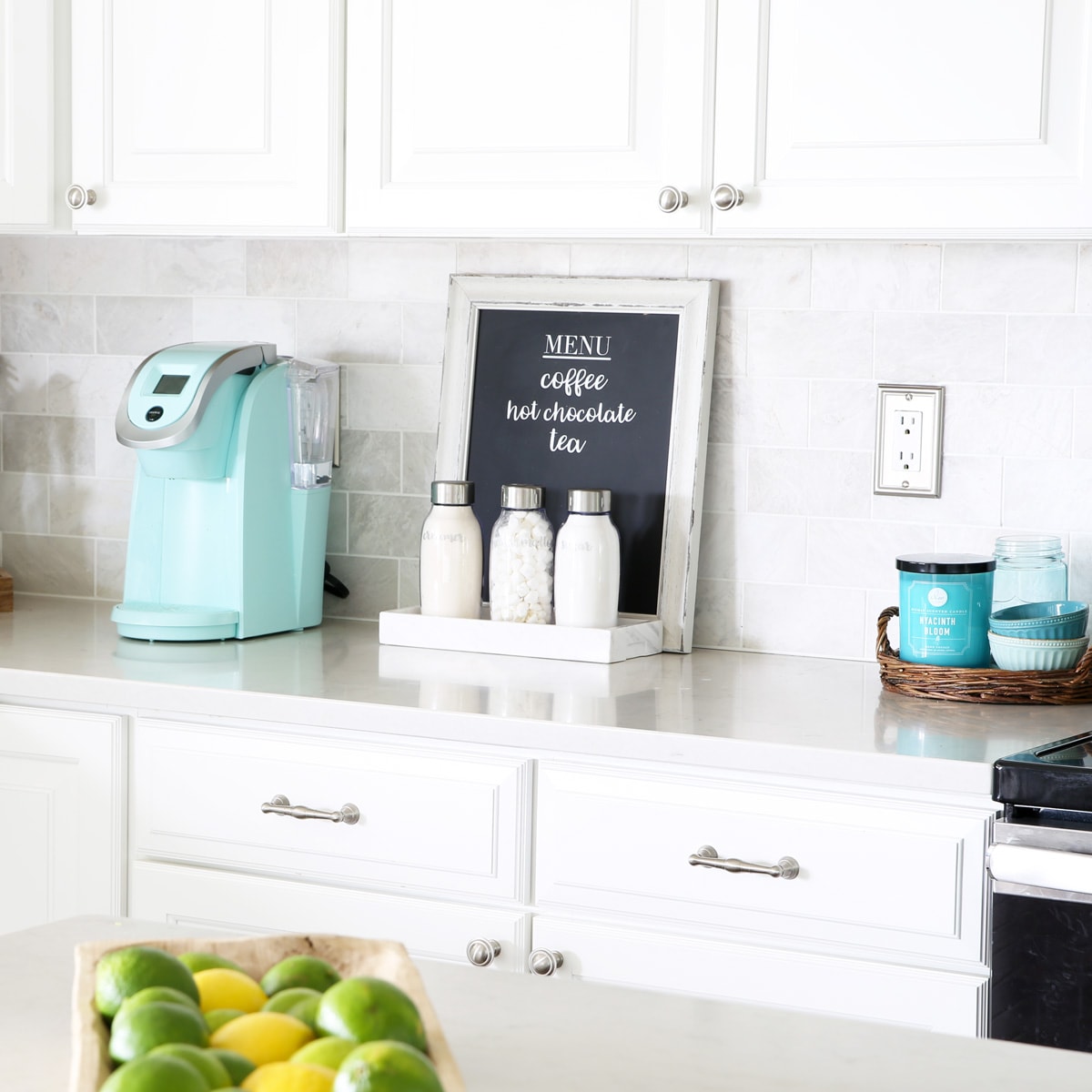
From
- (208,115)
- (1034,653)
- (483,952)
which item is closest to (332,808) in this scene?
(483,952)

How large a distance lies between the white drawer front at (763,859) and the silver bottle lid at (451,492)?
1.97ft

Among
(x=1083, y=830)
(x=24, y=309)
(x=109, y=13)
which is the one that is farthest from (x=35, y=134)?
(x=1083, y=830)

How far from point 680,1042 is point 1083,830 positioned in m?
0.77

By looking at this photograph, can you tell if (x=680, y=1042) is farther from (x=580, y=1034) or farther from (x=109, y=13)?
(x=109, y=13)

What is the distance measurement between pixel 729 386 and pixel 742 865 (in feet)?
2.87

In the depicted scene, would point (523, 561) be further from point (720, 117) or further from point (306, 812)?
point (720, 117)

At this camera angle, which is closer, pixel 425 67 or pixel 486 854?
pixel 486 854

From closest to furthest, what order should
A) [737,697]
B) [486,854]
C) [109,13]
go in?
1. [486,854]
2. [737,697]
3. [109,13]

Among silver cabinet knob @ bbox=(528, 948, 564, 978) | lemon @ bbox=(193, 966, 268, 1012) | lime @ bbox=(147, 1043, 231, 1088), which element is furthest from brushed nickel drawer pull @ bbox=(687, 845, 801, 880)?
lime @ bbox=(147, 1043, 231, 1088)

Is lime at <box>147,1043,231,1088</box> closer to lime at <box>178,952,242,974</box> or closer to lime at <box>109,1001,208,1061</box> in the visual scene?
lime at <box>109,1001,208,1061</box>

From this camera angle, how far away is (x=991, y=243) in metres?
2.22

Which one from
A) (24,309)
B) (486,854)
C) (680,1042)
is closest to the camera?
(680,1042)

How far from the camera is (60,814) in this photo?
6.89ft

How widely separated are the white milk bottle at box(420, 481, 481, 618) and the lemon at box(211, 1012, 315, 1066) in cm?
158
